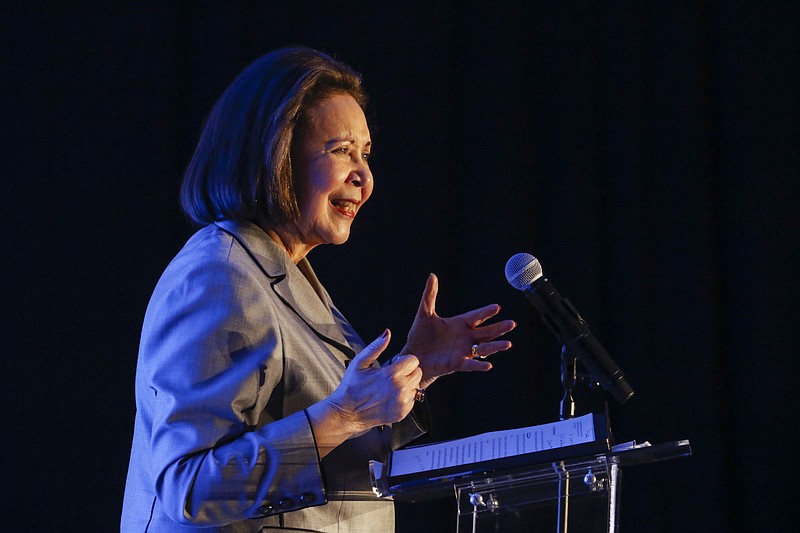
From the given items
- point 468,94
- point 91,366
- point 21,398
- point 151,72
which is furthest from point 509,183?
point 21,398

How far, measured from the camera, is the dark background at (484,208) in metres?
2.64

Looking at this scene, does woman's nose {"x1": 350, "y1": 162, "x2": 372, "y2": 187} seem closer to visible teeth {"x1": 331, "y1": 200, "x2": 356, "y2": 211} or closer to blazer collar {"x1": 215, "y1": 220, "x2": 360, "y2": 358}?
visible teeth {"x1": 331, "y1": 200, "x2": 356, "y2": 211}

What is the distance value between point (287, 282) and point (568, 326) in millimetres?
535

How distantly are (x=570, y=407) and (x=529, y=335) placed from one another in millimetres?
1404

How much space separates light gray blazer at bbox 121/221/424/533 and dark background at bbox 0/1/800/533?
1.24m

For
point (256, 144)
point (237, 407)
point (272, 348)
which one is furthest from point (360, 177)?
point (237, 407)

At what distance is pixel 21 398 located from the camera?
2570mm

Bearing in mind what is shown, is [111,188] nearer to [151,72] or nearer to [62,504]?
[151,72]

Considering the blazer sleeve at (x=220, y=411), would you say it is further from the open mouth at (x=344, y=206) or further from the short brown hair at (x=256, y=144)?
the open mouth at (x=344, y=206)

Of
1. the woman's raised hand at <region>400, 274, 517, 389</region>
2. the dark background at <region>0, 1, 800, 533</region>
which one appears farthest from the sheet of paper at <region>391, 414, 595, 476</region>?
the dark background at <region>0, 1, 800, 533</region>

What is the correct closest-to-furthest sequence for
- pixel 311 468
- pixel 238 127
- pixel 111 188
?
pixel 311 468
pixel 238 127
pixel 111 188

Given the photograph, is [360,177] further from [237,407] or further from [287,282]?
[237,407]

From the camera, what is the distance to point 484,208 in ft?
9.47

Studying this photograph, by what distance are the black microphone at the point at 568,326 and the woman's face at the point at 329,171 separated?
1.38 feet
